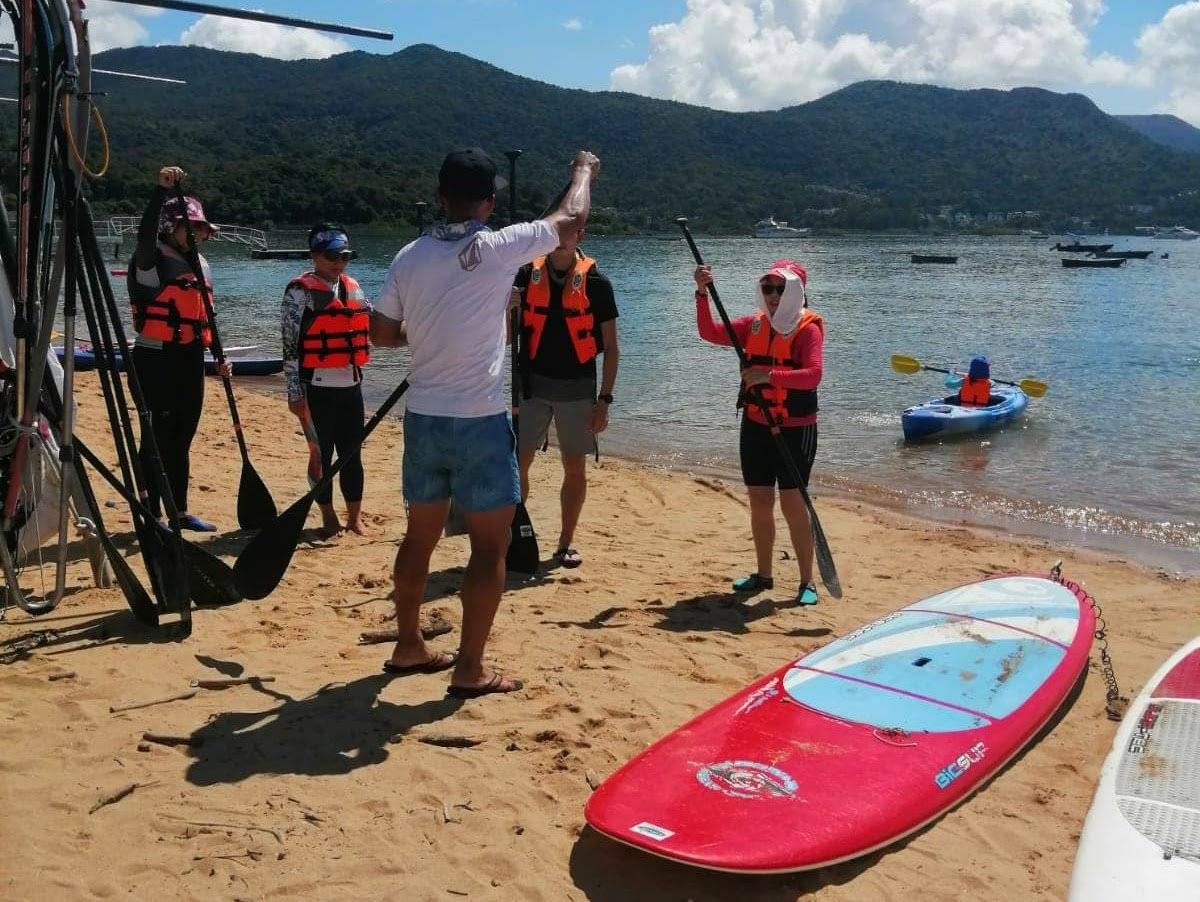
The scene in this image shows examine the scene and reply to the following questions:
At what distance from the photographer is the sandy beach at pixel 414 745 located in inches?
113

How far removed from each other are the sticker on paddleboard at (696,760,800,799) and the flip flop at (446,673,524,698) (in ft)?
3.12

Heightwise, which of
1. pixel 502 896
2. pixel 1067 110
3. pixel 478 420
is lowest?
pixel 502 896

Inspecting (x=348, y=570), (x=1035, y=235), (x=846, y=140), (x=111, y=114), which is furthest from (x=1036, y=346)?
(x=846, y=140)

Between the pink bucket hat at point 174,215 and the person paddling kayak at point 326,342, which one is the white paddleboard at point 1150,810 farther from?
the pink bucket hat at point 174,215

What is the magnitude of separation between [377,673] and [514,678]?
541 mm

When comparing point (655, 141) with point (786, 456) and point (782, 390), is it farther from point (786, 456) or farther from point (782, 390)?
point (786, 456)

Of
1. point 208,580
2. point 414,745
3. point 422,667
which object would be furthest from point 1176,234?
point 414,745

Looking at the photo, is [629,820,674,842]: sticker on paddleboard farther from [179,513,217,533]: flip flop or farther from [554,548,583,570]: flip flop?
[179,513,217,533]: flip flop

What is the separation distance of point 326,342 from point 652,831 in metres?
3.77

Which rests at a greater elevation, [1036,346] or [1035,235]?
[1035,235]

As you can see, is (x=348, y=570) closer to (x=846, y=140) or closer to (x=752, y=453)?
(x=752, y=453)

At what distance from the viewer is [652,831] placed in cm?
299

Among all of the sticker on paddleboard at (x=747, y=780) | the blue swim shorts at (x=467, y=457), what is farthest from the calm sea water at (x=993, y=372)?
the blue swim shorts at (x=467, y=457)

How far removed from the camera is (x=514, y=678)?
4180mm
